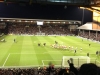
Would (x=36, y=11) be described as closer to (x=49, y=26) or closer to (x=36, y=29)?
(x=36, y=29)

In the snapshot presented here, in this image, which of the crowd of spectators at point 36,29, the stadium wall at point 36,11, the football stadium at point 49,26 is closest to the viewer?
the football stadium at point 49,26

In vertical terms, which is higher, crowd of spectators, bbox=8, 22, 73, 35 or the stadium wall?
the stadium wall

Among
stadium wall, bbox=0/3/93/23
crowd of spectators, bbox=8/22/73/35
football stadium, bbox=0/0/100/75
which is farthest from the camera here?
crowd of spectators, bbox=8/22/73/35

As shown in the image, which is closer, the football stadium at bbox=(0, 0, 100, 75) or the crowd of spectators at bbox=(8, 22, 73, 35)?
the football stadium at bbox=(0, 0, 100, 75)

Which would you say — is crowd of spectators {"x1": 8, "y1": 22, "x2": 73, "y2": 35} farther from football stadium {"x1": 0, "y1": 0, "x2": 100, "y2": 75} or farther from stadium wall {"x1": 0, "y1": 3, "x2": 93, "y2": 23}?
stadium wall {"x1": 0, "y1": 3, "x2": 93, "y2": 23}

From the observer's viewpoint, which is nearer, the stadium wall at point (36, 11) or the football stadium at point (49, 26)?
the football stadium at point (49, 26)

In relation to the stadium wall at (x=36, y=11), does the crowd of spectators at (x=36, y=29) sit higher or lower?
lower

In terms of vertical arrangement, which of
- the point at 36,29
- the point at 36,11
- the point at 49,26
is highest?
the point at 36,11

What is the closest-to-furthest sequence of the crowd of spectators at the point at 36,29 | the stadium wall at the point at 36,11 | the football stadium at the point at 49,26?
the football stadium at the point at 49,26
the stadium wall at the point at 36,11
the crowd of spectators at the point at 36,29

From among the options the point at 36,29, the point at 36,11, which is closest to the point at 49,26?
the point at 36,29

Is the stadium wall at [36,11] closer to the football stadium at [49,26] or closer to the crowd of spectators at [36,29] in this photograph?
the football stadium at [49,26]

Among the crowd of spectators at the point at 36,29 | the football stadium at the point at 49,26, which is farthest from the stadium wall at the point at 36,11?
the crowd of spectators at the point at 36,29

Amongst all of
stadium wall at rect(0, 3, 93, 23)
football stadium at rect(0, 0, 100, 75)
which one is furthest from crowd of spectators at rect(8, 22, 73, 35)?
stadium wall at rect(0, 3, 93, 23)

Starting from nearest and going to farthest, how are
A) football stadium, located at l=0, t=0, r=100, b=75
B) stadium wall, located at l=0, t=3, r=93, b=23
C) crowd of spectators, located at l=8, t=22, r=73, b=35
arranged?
football stadium, located at l=0, t=0, r=100, b=75
stadium wall, located at l=0, t=3, r=93, b=23
crowd of spectators, located at l=8, t=22, r=73, b=35
